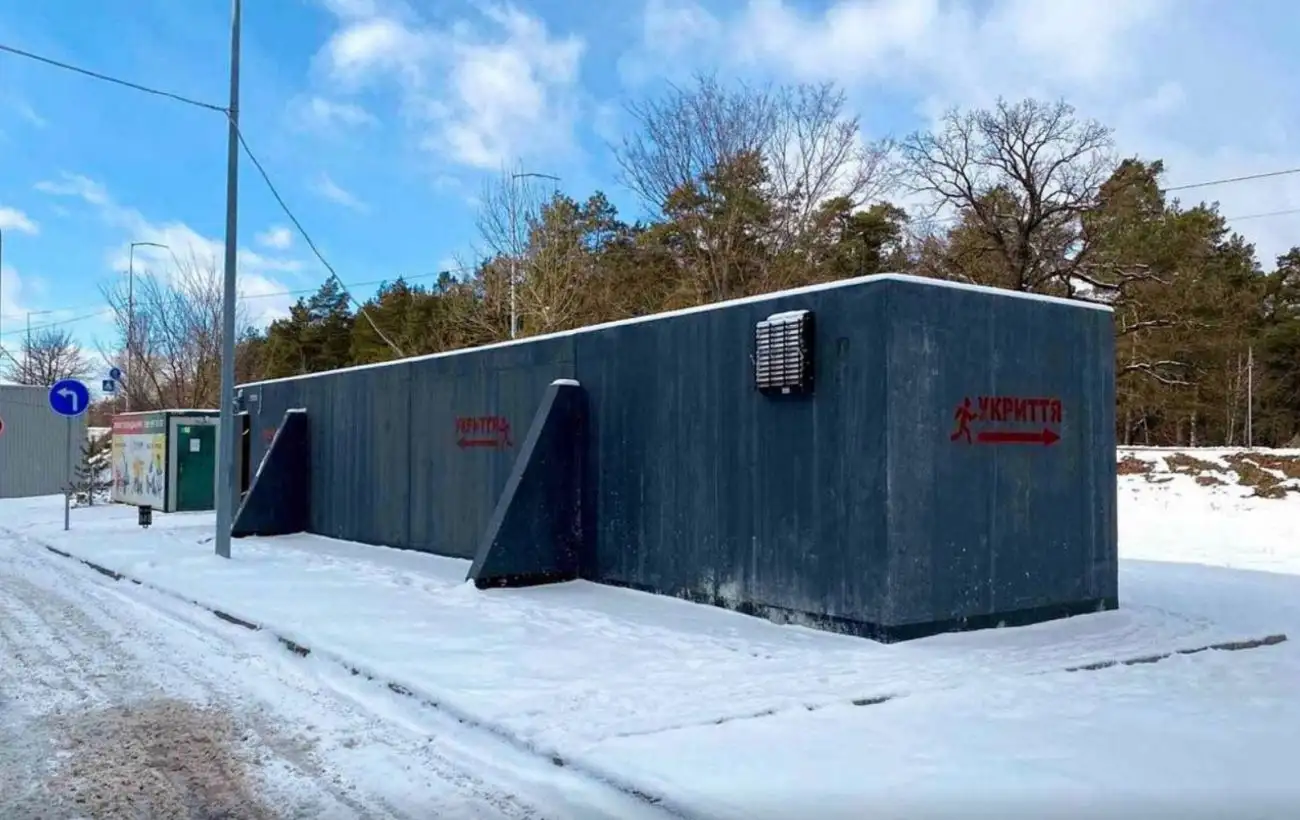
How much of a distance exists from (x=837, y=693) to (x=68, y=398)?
51.7ft

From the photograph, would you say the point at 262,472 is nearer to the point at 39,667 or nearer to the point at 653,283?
the point at 39,667

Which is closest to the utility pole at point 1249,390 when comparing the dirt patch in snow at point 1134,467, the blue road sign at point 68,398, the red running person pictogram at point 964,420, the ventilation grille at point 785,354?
the dirt patch in snow at point 1134,467

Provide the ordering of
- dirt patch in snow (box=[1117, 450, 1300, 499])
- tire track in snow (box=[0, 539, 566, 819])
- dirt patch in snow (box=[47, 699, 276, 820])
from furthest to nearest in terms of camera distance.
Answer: dirt patch in snow (box=[1117, 450, 1300, 499]) < tire track in snow (box=[0, 539, 566, 819]) < dirt patch in snow (box=[47, 699, 276, 820])

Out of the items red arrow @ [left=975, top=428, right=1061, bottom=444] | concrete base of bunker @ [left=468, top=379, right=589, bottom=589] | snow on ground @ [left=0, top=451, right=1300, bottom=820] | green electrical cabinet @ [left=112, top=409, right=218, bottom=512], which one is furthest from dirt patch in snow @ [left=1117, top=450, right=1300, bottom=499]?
green electrical cabinet @ [left=112, top=409, right=218, bottom=512]

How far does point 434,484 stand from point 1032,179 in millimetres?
26199

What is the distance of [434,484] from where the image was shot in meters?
14.1

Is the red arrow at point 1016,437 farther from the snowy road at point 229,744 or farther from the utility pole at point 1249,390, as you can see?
the utility pole at point 1249,390

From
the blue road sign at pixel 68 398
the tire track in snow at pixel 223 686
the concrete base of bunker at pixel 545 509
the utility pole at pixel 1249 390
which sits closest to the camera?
the tire track in snow at pixel 223 686

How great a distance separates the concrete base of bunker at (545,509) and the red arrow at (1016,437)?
14.8 ft

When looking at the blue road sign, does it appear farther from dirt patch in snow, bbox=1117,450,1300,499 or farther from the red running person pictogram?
dirt patch in snow, bbox=1117,450,1300,499

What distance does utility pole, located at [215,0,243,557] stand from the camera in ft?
47.2

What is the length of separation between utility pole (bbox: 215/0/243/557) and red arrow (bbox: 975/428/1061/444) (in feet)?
34.0

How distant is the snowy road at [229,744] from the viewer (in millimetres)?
4715

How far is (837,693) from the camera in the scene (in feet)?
20.9
